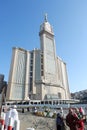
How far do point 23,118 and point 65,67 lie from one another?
90.4 meters

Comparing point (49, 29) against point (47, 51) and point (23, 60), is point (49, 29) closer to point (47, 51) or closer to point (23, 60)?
point (47, 51)

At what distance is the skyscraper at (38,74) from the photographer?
76.7 meters

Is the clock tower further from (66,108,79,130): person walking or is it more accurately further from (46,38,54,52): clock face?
(66,108,79,130): person walking

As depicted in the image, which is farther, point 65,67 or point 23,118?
point 65,67

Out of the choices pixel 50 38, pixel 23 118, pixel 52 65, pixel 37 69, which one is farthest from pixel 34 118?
pixel 50 38

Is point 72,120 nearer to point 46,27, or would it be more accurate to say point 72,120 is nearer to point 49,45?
point 49,45

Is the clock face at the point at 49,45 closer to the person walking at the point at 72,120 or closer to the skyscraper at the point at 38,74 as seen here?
the skyscraper at the point at 38,74

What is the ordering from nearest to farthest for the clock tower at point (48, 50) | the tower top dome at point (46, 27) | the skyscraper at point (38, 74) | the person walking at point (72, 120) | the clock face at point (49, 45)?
1. the person walking at point (72, 120)
2. the skyscraper at point (38, 74)
3. the clock tower at point (48, 50)
4. the clock face at point (49, 45)
5. the tower top dome at point (46, 27)

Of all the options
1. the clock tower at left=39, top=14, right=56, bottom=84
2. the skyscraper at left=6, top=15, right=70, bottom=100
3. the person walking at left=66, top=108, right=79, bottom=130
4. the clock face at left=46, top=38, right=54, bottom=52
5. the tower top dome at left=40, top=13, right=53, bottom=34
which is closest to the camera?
the person walking at left=66, top=108, right=79, bottom=130

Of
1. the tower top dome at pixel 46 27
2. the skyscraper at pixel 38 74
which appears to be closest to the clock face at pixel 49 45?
the skyscraper at pixel 38 74

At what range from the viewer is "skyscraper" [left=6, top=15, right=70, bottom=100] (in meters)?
76.7

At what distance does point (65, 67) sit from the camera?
4163 inches

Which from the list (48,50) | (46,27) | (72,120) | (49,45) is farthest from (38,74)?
(72,120)

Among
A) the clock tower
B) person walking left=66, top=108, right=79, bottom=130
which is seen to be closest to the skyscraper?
the clock tower
